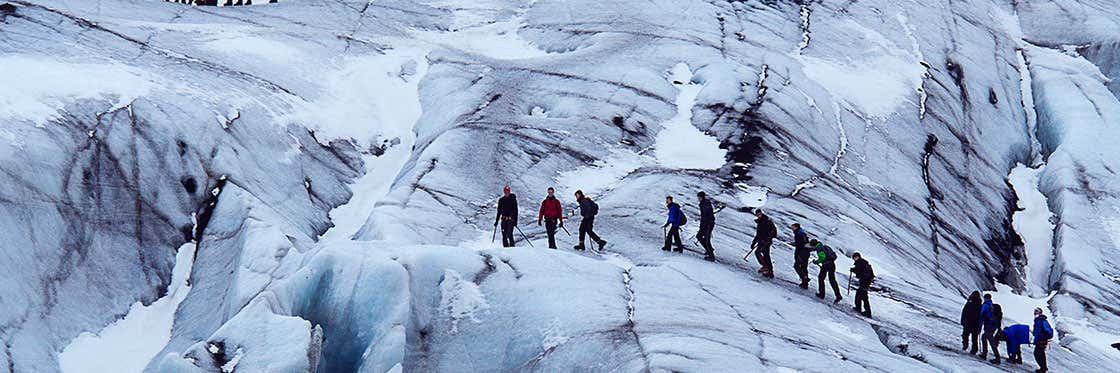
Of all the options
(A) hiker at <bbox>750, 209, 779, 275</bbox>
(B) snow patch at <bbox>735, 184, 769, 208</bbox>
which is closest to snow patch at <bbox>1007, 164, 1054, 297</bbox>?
(B) snow patch at <bbox>735, 184, 769, 208</bbox>

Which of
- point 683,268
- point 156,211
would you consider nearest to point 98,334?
point 156,211

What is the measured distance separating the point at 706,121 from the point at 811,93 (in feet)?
21.6

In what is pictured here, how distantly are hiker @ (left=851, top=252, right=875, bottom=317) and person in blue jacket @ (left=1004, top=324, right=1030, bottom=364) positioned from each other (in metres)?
3.32

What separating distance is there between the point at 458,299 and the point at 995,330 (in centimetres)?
1308

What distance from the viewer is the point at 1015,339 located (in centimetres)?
2969

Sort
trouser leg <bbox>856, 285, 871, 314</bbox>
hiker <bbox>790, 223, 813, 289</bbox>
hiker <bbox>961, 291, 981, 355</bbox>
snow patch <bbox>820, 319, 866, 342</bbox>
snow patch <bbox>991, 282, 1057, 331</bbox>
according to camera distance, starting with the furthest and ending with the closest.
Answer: snow patch <bbox>991, 282, 1057, 331</bbox>, hiker <bbox>790, 223, 813, 289</bbox>, trouser leg <bbox>856, 285, 871, 314</bbox>, hiker <bbox>961, 291, 981, 355</bbox>, snow patch <bbox>820, 319, 866, 342</bbox>

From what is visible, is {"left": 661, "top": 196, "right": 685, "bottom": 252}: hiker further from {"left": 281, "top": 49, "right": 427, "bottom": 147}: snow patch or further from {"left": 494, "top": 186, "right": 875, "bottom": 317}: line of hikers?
{"left": 281, "top": 49, "right": 427, "bottom": 147}: snow patch

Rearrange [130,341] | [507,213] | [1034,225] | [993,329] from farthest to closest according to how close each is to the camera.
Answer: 1. [1034,225]
2. [130,341]
3. [507,213]
4. [993,329]

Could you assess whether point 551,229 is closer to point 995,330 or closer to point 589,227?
point 589,227

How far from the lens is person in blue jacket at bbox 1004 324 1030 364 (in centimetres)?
2964

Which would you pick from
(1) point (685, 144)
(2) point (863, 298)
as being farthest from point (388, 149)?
(2) point (863, 298)

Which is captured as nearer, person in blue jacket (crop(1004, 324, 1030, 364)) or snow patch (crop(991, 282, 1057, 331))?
person in blue jacket (crop(1004, 324, 1030, 364))

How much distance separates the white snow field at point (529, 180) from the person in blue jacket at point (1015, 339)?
1.49 meters

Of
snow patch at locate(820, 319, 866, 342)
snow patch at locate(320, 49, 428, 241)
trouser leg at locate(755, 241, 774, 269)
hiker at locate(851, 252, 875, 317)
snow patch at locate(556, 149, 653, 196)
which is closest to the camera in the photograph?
snow patch at locate(820, 319, 866, 342)
